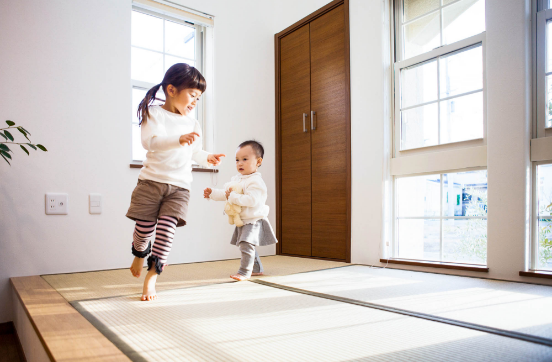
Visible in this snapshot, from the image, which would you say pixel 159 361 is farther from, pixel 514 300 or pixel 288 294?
pixel 514 300

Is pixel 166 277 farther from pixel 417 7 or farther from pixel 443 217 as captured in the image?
pixel 417 7

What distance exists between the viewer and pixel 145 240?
Result: 1609mm

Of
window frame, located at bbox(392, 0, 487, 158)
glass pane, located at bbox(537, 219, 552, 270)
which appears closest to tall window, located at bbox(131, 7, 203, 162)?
window frame, located at bbox(392, 0, 487, 158)

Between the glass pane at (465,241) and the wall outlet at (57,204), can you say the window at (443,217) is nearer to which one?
the glass pane at (465,241)

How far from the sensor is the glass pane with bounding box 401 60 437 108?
7.47 feet

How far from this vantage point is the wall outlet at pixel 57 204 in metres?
2.15

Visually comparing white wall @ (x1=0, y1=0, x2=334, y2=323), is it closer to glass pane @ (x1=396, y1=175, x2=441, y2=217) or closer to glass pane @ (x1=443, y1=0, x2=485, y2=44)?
glass pane @ (x1=396, y1=175, x2=441, y2=217)

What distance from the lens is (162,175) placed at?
1581 mm

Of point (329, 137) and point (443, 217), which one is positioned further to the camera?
point (329, 137)

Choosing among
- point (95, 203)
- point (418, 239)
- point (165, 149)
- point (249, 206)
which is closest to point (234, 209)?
point (249, 206)

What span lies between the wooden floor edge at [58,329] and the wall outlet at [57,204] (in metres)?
0.59

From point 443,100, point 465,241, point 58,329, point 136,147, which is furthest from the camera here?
point 136,147

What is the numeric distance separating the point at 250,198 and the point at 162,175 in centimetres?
55

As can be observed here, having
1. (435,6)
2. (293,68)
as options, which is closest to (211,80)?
(293,68)
